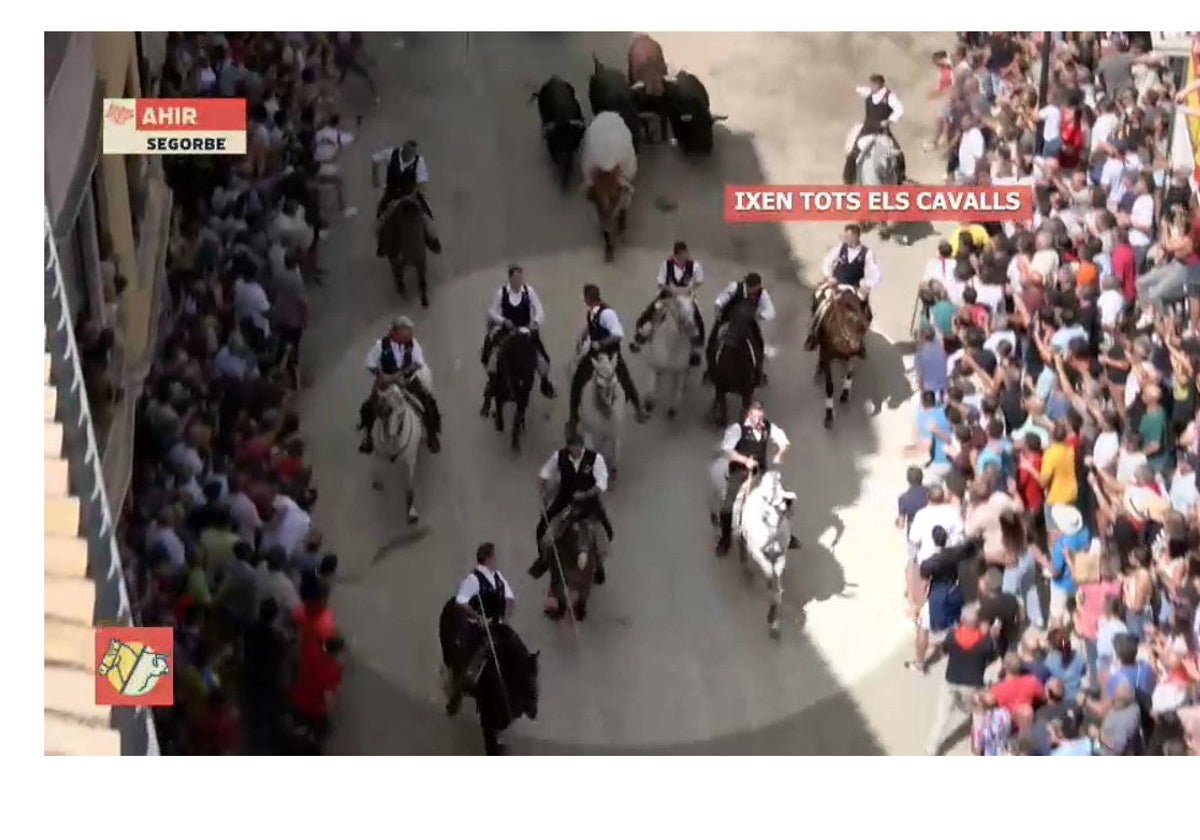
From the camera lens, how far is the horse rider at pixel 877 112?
21219 millimetres

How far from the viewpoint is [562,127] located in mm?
21906

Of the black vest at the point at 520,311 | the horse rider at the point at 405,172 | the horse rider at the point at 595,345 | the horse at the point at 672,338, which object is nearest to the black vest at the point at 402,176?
the horse rider at the point at 405,172

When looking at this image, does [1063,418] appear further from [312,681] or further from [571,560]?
[312,681]

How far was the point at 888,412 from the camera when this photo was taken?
21.0m

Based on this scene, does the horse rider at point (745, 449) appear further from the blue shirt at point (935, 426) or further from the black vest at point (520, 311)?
the black vest at point (520, 311)

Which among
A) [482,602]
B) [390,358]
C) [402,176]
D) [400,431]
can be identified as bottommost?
[482,602]

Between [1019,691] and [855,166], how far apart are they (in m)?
3.93

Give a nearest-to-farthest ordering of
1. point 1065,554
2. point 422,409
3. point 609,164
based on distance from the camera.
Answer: point 1065,554 → point 422,409 → point 609,164

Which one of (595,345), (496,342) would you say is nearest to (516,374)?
(496,342)

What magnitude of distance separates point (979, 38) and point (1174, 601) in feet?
12.0

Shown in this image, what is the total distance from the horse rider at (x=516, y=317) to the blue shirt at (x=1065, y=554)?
3.28 m

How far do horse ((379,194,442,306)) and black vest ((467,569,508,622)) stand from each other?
2740mm

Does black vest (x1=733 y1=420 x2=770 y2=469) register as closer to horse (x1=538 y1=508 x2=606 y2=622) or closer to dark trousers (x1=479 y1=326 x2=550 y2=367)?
horse (x1=538 y1=508 x2=606 y2=622)
